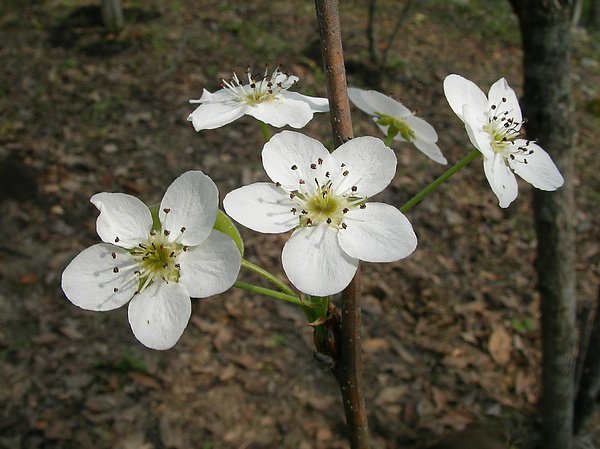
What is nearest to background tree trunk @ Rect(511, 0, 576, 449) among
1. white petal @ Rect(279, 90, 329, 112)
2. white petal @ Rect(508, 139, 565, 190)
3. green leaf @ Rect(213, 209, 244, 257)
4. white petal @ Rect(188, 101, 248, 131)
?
white petal @ Rect(508, 139, 565, 190)

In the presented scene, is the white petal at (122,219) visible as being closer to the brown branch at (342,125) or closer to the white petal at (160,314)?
the white petal at (160,314)

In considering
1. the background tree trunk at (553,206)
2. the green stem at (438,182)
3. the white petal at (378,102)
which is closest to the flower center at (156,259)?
the green stem at (438,182)

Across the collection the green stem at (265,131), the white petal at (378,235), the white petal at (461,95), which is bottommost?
the white petal at (378,235)

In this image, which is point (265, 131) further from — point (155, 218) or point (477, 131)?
point (477, 131)

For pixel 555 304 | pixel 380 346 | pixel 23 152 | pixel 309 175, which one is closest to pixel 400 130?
pixel 309 175

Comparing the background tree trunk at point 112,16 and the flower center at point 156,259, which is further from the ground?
the flower center at point 156,259

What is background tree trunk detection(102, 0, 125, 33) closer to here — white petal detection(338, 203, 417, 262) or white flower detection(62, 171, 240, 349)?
white flower detection(62, 171, 240, 349)

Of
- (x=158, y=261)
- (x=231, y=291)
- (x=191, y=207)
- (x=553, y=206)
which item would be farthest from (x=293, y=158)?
(x=231, y=291)
